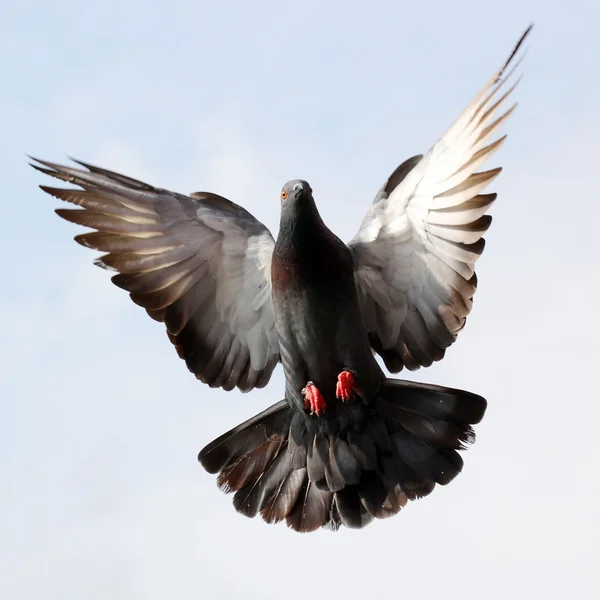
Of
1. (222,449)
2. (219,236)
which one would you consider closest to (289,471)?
(222,449)

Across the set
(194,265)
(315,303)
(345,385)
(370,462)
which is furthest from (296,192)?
(370,462)

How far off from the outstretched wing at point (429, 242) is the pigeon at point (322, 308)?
1 centimetres

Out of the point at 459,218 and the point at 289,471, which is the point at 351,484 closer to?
the point at 289,471

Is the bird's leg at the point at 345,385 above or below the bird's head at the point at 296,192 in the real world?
below

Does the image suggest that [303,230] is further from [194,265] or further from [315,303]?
[194,265]

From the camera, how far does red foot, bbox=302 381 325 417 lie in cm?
1115

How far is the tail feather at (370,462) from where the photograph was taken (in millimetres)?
11258

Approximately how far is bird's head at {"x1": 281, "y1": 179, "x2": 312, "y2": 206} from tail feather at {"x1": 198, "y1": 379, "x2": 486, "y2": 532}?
1.88 meters

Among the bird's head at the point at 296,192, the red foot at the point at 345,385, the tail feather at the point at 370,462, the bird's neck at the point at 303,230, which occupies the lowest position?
the tail feather at the point at 370,462

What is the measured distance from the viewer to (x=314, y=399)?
1115 centimetres

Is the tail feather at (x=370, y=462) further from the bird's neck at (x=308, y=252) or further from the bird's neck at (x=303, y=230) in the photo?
the bird's neck at (x=303, y=230)

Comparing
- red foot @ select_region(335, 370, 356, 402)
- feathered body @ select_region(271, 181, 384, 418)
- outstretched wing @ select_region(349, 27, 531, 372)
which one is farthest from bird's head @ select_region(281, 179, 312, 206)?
red foot @ select_region(335, 370, 356, 402)

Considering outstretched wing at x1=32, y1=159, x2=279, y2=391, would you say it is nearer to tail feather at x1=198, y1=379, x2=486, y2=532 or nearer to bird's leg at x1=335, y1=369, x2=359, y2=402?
tail feather at x1=198, y1=379, x2=486, y2=532

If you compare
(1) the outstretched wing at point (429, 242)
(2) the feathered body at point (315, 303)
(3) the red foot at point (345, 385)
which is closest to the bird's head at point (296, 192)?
(2) the feathered body at point (315, 303)
